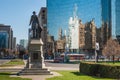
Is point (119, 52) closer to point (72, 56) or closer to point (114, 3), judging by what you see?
point (72, 56)

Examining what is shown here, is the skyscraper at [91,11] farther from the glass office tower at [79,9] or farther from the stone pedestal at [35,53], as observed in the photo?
the stone pedestal at [35,53]

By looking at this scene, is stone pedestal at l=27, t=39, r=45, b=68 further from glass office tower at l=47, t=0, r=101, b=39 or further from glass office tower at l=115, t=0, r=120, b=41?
glass office tower at l=115, t=0, r=120, b=41

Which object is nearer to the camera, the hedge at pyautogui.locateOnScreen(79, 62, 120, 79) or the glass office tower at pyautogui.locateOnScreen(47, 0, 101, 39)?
the hedge at pyautogui.locateOnScreen(79, 62, 120, 79)

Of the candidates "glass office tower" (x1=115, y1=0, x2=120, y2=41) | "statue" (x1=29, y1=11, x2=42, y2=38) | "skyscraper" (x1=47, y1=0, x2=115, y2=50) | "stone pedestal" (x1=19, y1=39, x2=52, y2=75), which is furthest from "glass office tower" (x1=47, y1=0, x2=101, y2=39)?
"stone pedestal" (x1=19, y1=39, x2=52, y2=75)

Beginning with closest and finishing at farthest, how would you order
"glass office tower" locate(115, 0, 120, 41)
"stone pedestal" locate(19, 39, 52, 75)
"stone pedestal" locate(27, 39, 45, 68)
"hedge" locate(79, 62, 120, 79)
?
"hedge" locate(79, 62, 120, 79), "stone pedestal" locate(19, 39, 52, 75), "stone pedestal" locate(27, 39, 45, 68), "glass office tower" locate(115, 0, 120, 41)

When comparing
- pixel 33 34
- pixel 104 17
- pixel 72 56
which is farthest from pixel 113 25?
pixel 33 34

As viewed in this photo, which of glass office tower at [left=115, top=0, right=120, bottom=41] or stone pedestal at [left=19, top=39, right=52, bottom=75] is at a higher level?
glass office tower at [left=115, top=0, right=120, bottom=41]

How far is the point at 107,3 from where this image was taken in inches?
7367

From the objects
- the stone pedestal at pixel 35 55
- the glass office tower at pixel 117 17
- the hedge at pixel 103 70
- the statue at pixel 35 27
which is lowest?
the hedge at pixel 103 70

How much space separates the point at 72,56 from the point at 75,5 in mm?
59554

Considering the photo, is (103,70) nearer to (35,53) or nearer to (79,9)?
(35,53)

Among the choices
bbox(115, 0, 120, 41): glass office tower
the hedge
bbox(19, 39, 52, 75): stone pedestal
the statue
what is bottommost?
the hedge

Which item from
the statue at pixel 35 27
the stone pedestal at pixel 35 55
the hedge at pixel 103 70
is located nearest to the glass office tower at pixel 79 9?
the statue at pixel 35 27

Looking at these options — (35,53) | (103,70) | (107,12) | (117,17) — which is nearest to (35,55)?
(35,53)
